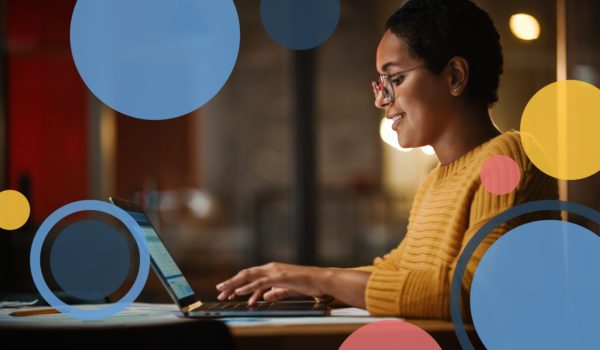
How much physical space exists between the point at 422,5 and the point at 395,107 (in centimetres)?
20

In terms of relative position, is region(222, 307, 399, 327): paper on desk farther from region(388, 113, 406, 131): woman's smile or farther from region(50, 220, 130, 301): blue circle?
region(50, 220, 130, 301): blue circle

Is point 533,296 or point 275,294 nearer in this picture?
point 533,296

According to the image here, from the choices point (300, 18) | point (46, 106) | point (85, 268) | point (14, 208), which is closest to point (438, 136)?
point (85, 268)

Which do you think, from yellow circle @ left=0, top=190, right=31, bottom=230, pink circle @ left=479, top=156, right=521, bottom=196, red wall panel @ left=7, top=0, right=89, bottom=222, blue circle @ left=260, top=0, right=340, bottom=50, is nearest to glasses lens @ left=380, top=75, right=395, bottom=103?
pink circle @ left=479, top=156, right=521, bottom=196

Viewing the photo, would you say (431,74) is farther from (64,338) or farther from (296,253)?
(296,253)

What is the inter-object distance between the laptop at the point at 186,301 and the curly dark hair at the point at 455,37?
1.57ft

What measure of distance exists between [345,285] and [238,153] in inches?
Answer: 260

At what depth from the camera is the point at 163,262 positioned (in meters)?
1.23

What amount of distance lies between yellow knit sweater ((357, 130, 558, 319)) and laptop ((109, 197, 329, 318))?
12 centimetres

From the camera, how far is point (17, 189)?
220 inches

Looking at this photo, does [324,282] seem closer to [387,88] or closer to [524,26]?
[387,88]

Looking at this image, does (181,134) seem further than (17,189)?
Yes

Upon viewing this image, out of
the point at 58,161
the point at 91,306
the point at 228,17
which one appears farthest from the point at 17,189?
the point at 91,306

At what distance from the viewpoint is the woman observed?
120 centimetres
